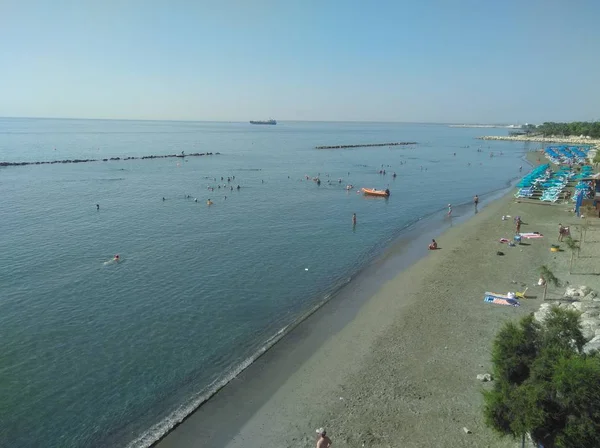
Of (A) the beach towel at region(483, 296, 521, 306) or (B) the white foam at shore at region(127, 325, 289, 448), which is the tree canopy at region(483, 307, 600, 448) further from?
(A) the beach towel at region(483, 296, 521, 306)

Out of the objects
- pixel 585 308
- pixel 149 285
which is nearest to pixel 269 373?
pixel 149 285

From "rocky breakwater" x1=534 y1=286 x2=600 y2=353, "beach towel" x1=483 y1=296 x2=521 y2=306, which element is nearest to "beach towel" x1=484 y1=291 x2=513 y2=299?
"beach towel" x1=483 y1=296 x2=521 y2=306

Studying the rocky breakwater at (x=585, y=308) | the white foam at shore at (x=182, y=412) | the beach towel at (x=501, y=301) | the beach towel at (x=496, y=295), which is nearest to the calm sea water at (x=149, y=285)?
the white foam at shore at (x=182, y=412)

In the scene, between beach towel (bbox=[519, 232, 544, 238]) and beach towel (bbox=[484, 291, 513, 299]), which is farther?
beach towel (bbox=[519, 232, 544, 238])

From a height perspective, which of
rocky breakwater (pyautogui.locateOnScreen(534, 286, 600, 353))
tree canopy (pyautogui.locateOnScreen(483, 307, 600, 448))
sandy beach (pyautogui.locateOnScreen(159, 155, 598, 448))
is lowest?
sandy beach (pyautogui.locateOnScreen(159, 155, 598, 448))

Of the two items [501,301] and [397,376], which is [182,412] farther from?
[501,301]

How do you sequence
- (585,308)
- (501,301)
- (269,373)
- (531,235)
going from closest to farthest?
(269,373), (585,308), (501,301), (531,235)

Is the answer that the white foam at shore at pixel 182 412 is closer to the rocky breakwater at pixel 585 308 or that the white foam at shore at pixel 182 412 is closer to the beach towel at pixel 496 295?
the rocky breakwater at pixel 585 308
